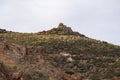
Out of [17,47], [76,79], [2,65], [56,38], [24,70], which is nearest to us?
[2,65]

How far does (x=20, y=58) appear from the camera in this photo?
4728 centimetres

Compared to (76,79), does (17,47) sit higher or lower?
higher

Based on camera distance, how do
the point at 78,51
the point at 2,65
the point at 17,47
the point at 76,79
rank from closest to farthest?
the point at 2,65, the point at 17,47, the point at 76,79, the point at 78,51

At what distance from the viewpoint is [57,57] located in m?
110

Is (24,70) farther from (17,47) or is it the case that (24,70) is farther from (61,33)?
(61,33)

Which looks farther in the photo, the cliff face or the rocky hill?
the rocky hill

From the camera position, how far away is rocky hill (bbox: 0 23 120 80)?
4559 cm

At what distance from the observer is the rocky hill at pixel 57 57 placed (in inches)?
1795

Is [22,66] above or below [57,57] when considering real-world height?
above

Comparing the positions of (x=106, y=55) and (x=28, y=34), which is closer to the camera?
(x=106, y=55)

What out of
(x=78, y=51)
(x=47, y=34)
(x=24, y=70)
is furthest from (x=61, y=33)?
(x=24, y=70)

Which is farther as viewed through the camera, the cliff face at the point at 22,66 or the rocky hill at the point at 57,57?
the rocky hill at the point at 57,57

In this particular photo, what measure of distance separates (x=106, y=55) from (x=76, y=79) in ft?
256

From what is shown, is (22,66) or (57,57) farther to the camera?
(57,57)
